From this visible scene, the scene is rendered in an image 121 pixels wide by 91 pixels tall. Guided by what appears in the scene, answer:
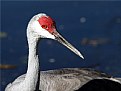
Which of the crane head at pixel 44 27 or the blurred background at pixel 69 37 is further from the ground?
the blurred background at pixel 69 37

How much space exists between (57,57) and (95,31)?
124 inches

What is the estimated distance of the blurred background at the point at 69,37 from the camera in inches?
397

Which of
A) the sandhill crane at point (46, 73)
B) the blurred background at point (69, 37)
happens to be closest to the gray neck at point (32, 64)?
the sandhill crane at point (46, 73)

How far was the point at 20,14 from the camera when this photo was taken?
16.3 m

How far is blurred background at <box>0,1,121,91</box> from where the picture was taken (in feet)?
33.1

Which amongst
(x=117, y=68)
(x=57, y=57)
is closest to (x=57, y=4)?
(x=57, y=57)

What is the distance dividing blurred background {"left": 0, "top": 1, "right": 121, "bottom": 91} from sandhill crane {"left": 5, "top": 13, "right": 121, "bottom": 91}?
1504mm

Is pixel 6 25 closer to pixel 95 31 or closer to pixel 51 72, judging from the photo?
pixel 95 31

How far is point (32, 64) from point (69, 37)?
771 cm

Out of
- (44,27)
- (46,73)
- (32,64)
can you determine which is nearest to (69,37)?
(46,73)

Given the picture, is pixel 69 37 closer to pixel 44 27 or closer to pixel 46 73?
pixel 46 73

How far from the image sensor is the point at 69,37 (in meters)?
12.8

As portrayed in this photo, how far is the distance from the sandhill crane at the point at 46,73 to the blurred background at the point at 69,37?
150 cm

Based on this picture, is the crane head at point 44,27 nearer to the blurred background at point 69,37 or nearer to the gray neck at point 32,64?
the gray neck at point 32,64
